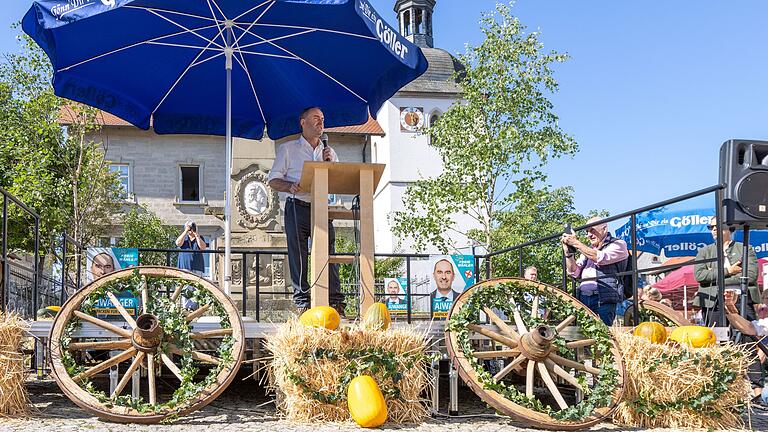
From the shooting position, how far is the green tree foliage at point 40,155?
632 inches

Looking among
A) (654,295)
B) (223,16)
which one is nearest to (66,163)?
(223,16)

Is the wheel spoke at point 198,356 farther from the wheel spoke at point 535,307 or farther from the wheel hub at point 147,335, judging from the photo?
the wheel spoke at point 535,307

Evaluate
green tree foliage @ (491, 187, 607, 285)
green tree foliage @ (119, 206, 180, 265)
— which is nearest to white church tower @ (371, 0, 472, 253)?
green tree foliage @ (119, 206, 180, 265)

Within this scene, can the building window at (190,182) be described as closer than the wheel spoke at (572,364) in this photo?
No

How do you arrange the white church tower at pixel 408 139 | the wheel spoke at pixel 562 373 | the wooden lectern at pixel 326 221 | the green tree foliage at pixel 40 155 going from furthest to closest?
the white church tower at pixel 408 139, the green tree foliage at pixel 40 155, the wooden lectern at pixel 326 221, the wheel spoke at pixel 562 373

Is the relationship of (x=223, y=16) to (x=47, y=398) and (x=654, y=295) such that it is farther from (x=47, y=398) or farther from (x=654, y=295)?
(x=654, y=295)

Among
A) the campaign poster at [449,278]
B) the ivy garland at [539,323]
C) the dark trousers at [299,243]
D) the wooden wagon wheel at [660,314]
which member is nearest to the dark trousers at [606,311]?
the wooden wagon wheel at [660,314]

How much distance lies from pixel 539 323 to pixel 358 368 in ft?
4.16

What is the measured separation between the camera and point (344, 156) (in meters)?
37.8

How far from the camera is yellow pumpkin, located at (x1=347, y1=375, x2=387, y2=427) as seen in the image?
13.6ft

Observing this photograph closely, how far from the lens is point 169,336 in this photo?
4.55 m

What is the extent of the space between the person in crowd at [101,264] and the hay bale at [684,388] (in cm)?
720

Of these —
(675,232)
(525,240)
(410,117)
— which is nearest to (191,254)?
(675,232)

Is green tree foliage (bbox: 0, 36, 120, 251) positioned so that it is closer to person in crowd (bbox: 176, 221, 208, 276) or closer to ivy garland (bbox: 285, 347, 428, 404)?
person in crowd (bbox: 176, 221, 208, 276)
